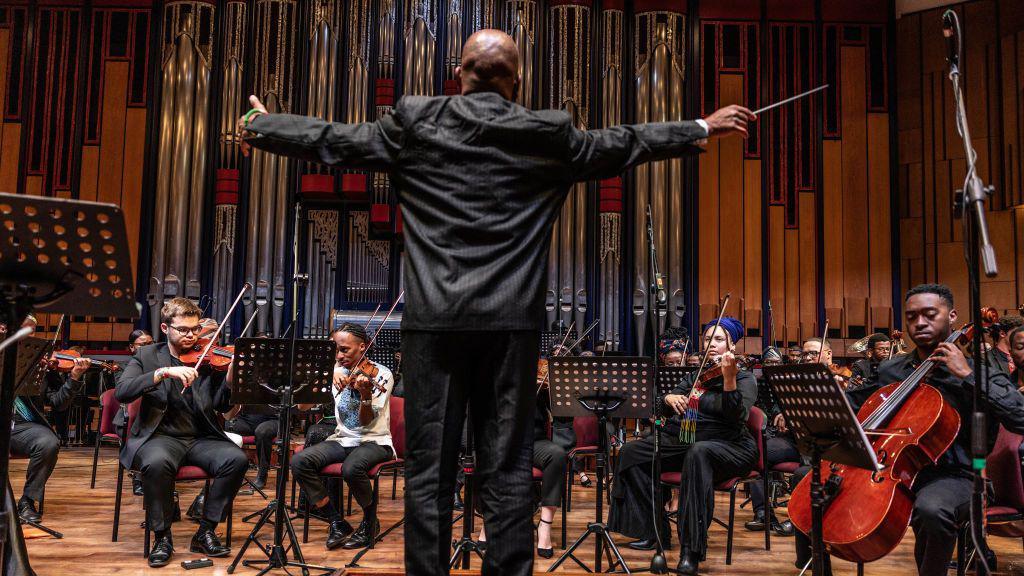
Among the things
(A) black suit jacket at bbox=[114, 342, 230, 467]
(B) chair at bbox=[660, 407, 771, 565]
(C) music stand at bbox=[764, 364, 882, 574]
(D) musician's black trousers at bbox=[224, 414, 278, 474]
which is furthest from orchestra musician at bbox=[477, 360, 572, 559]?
(D) musician's black trousers at bbox=[224, 414, 278, 474]

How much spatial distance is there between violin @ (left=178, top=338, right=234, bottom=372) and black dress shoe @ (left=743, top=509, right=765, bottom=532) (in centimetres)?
314

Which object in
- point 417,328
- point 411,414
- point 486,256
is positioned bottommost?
point 411,414

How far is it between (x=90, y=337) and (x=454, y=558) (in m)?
7.40

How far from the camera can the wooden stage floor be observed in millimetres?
3918

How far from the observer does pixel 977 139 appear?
9.07 metres

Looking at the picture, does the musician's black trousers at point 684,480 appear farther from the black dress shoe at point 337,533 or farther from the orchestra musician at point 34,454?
the orchestra musician at point 34,454

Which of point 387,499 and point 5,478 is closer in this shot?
point 5,478

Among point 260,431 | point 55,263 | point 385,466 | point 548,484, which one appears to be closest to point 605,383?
point 548,484

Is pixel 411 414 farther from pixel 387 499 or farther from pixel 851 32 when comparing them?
pixel 851 32

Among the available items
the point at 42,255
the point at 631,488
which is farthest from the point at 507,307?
the point at 631,488

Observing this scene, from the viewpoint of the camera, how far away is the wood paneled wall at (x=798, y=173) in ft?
31.8

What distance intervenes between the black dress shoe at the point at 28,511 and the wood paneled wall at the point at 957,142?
8.31 meters

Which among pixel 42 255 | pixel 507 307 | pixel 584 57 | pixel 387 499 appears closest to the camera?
pixel 507 307

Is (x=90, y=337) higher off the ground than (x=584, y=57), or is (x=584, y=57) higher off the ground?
(x=584, y=57)
